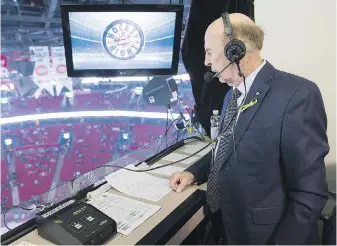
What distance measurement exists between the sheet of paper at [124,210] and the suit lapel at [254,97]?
458 mm

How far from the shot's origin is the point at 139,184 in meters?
1.62

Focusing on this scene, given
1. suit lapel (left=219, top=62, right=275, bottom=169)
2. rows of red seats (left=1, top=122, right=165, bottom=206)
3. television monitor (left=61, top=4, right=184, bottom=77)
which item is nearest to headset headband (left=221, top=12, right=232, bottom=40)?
suit lapel (left=219, top=62, right=275, bottom=169)

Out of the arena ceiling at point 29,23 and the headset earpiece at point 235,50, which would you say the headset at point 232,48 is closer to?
the headset earpiece at point 235,50

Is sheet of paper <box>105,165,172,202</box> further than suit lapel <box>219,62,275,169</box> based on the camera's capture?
Yes

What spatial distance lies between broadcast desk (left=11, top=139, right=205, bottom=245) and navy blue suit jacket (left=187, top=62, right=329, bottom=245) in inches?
6.6

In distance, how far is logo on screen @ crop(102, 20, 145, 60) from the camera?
1.88 metres

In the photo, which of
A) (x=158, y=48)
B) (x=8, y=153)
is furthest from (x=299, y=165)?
(x=8, y=153)

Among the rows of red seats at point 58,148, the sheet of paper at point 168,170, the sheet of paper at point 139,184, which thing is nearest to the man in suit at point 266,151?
the sheet of paper at point 139,184

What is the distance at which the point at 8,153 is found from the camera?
2.66 m

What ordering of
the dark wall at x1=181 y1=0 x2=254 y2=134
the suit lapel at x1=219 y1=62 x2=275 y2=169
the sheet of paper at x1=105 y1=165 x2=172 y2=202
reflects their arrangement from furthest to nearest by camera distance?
the dark wall at x1=181 y1=0 x2=254 y2=134 < the sheet of paper at x1=105 y1=165 x2=172 y2=202 < the suit lapel at x1=219 y1=62 x2=275 y2=169

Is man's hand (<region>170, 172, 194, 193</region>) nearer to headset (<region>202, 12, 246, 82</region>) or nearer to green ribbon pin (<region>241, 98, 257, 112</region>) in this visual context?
green ribbon pin (<region>241, 98, 257, 112</region>)

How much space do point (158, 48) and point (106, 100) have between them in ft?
3.36

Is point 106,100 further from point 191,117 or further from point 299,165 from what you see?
point 299,165

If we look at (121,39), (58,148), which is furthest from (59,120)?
(121,39)
